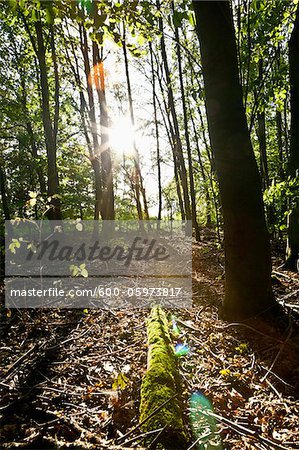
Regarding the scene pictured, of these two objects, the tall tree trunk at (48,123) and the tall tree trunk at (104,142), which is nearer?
the tall tree trunk at (48,123)

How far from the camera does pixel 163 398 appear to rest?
6.62 ft

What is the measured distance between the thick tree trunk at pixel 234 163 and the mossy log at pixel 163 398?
1.44 meters

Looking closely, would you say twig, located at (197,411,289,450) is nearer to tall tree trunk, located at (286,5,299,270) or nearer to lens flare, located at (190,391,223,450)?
lens flare, located at (190,391,223,450)

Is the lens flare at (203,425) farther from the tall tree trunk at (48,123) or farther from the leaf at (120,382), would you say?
the tall tree trunk at (48,123)

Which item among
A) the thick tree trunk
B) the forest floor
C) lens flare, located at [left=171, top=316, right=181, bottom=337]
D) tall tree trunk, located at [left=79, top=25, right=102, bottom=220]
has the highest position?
tall tree trunk, located at [left=79, top=25, right=102, bottom=220]

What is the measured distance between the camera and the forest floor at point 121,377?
6.44 feet

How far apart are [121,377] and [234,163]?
9.26 feet

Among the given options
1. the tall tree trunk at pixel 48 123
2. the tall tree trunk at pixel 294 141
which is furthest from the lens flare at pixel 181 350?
the tall tree trunk at pixel 48 123

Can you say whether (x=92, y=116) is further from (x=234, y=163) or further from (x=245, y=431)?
(x=245, y=431)

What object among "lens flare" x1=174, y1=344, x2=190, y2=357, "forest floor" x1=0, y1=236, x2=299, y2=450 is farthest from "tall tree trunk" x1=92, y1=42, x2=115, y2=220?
"lens flare" x1=174, y1=344, x2=190, y2=357

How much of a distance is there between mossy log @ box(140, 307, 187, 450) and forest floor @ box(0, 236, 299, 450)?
0.14 meters

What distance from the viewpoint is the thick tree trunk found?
11.5ft

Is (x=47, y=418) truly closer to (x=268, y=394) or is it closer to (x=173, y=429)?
(x=173, y=429)

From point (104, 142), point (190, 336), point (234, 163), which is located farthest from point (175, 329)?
point (104, 142)
